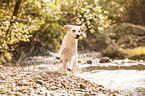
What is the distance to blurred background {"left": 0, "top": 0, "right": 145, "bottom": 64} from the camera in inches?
465

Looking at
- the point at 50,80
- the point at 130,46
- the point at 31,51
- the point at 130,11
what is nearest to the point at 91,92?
the point at 50,80

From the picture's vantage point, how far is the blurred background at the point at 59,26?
11820mm

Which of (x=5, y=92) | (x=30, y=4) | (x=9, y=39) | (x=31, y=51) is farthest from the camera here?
(x=31, y=51)

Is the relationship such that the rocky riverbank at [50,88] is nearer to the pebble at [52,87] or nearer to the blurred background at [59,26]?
the pebble at [52,87]

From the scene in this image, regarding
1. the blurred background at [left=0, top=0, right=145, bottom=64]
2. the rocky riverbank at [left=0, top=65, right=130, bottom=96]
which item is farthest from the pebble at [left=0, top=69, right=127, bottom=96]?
the blurred background at [left=0, top=0, right=145, bottom=64]

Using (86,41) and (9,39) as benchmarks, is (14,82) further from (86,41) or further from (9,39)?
(86,41)

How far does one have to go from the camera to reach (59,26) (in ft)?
52.1

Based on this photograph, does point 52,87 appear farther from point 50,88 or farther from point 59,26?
point 59,26

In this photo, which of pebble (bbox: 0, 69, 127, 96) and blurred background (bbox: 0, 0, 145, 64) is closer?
pebble (bbox: 0, 69, 127, 96)

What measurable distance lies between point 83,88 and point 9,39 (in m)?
7.44

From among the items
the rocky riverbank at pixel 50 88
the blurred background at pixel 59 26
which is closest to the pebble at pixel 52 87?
the rocky riverbank at pixel 50 88

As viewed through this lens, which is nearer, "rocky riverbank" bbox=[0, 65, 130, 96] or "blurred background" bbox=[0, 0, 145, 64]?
"rocky riverbank" bbox=[0, 65, 130, 96]

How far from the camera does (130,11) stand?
27.4 metres

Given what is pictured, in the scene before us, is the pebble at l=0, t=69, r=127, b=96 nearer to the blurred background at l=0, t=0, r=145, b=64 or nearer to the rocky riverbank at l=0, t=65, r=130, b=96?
the rocky riverbank at l=0, t=65, r=130, b=96
